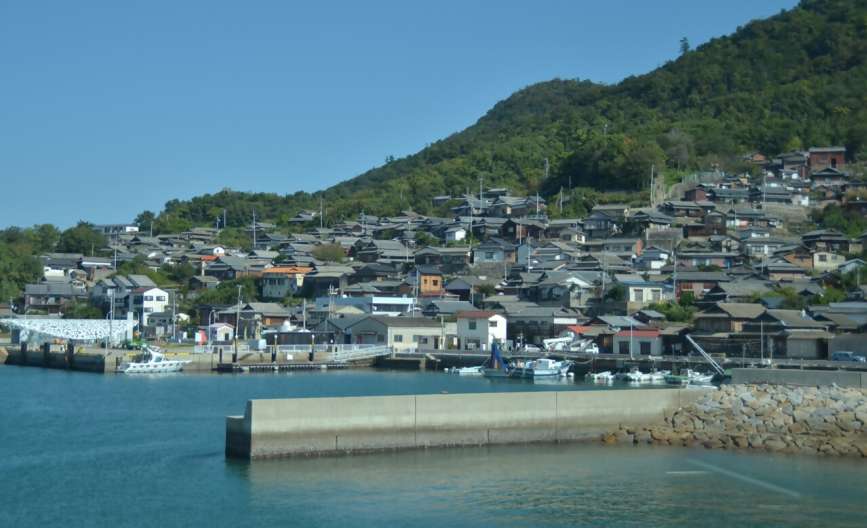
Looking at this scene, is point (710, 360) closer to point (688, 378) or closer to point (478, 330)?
point (688, 378)

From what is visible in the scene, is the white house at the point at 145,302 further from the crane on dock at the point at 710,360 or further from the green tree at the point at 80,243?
the crane on dock at the point at 710,360

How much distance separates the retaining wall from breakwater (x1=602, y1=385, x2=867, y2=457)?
1.75 meters

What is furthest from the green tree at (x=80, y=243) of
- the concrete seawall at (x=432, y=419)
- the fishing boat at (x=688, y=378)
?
the concrete seawall at (x=432, y=419)

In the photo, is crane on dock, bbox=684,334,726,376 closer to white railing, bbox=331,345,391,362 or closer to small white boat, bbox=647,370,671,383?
small white boat, bbox=647,370,671,383

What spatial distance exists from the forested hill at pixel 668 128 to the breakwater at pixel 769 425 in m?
46.9

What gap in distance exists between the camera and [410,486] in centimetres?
1698

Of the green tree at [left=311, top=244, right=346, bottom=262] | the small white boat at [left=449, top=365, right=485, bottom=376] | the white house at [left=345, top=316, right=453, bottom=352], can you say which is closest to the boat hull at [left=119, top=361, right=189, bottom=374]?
the white house at [left=345, top=316, right=453, bottom=352]

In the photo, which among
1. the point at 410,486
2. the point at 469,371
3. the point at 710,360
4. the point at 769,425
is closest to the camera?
the point at 410,486

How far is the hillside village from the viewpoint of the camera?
43.0 metres

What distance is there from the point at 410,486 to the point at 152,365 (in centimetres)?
2452

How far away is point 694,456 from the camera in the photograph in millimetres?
19859

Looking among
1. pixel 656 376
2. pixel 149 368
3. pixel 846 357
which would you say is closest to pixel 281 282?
pixel 149 368

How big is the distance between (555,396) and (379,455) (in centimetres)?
406

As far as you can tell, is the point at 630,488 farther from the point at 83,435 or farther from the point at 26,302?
the point at 26,302
